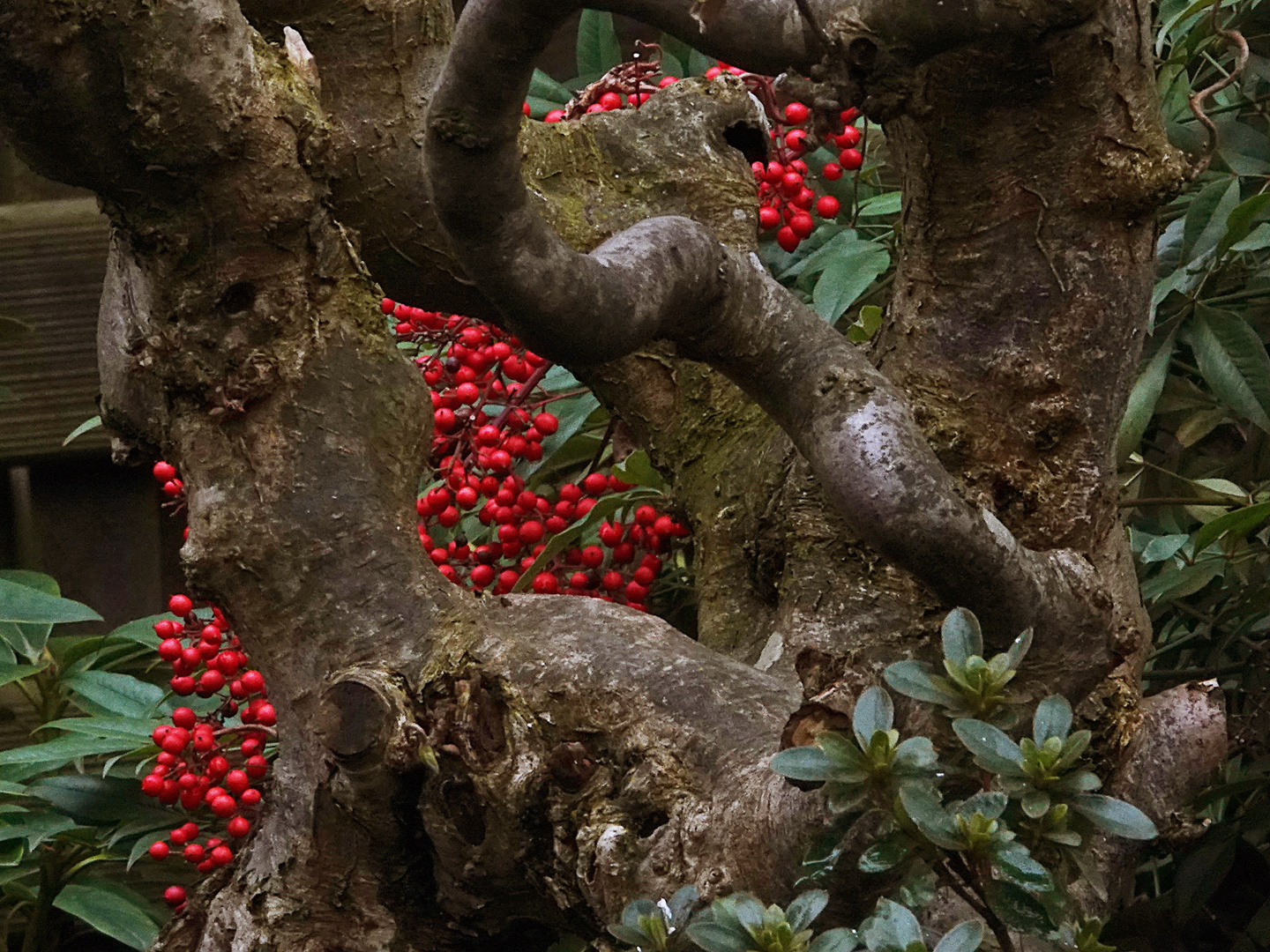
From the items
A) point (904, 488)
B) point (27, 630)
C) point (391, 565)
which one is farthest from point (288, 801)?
point (27, 630)

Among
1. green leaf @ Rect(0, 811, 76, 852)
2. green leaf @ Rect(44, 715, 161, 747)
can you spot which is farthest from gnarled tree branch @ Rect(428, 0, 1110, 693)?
green leaf @ Rect(0, 811, 76, 852)

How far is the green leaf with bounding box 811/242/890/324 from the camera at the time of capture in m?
1.04

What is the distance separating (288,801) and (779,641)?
11.1 inches

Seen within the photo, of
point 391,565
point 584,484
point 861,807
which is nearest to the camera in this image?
point 861,807

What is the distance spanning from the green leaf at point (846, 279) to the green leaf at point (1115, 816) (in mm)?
530

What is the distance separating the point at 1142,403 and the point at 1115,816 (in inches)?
22.0

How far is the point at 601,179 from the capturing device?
39.9 inches

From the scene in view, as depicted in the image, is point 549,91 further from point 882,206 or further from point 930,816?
point 930,816

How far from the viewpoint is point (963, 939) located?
510mm

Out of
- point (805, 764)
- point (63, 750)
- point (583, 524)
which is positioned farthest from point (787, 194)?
point (63, 750)

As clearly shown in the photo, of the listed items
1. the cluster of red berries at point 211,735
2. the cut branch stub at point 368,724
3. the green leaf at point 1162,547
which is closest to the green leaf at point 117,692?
the cluster of red berries at point 211,735

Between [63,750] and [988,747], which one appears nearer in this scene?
[988,747]

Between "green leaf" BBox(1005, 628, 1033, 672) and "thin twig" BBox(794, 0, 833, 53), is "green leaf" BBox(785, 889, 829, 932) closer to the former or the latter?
"green leaf" BBox(1005, 628, 1033, 672)

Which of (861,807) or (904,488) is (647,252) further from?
(861,807)
